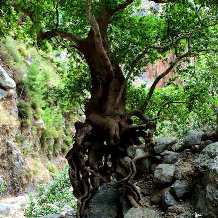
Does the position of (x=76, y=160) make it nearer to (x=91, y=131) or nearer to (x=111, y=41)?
(x=91, y=131)

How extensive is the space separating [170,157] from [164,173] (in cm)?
72

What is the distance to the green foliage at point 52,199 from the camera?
1762cm

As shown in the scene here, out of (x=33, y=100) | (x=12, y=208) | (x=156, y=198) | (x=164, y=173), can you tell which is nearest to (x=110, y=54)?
(x=164, y=173)

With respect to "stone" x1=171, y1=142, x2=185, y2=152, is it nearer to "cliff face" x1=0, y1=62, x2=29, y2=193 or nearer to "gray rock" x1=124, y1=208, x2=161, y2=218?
"gray rock" x1=124, y1=208, x2=161, y2=218

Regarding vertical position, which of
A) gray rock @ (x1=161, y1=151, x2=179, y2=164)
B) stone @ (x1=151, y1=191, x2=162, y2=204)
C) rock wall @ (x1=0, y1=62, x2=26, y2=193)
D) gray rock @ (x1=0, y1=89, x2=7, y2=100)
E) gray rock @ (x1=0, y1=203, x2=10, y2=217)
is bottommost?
stone @ (x1=151, y1=191, x2=162, y2=204)

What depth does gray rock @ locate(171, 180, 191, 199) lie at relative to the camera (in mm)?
8703

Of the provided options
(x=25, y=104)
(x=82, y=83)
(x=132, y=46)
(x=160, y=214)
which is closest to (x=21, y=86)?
(x=25, y=104)

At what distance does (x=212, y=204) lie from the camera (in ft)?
24.3

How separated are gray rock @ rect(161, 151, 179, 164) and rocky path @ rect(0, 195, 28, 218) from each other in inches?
444

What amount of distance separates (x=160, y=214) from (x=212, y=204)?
5.29ft

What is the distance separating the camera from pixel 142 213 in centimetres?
895

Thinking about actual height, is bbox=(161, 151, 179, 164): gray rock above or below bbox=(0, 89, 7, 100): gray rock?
below

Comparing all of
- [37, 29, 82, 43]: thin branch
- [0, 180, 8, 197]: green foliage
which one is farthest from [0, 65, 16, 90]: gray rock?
[37, 29, 82, 43]: thin branch

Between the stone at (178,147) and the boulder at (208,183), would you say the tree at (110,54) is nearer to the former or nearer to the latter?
the stone at (178,147)
